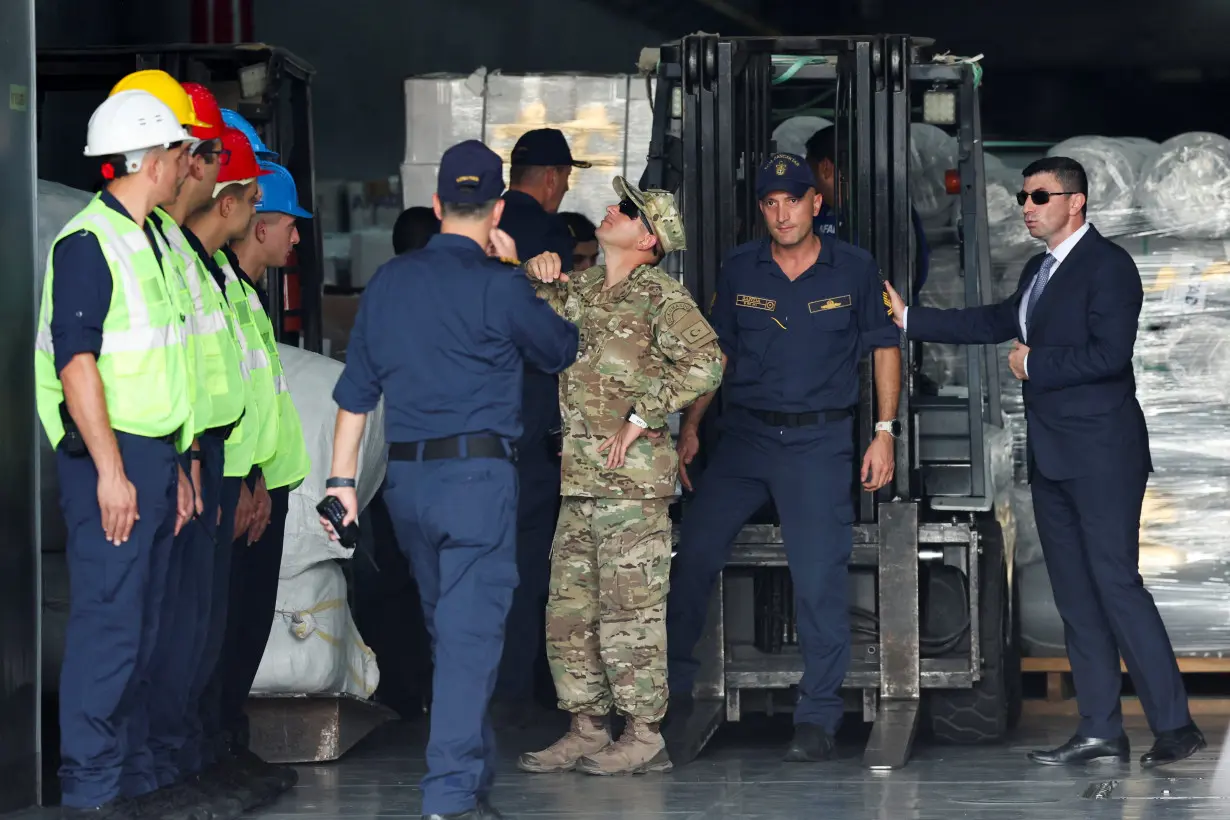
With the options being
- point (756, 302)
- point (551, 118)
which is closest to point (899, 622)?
point (756, 302)

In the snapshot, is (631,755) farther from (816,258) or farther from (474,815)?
(816,258)

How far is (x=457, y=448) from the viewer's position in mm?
5082

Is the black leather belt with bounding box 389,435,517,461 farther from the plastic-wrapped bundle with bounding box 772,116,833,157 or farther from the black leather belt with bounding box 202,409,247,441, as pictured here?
the plastic-wrapped bundle with bounding box 772,116,833,157

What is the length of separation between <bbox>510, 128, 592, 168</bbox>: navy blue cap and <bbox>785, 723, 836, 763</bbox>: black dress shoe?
7.41ft

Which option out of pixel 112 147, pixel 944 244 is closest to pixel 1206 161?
pixel 944 244

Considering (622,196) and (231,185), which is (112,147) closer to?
(231,185)

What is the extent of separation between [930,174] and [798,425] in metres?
1.62

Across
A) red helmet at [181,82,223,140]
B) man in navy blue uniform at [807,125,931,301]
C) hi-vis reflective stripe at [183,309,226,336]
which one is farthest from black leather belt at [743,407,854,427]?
red helmet at [181,82,223,140]

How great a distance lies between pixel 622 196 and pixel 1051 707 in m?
2.82

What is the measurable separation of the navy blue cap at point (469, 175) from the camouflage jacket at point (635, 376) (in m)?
0.87

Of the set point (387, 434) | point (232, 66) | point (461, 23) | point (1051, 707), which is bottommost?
point (1051, 707)

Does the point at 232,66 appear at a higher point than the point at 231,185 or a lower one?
higher

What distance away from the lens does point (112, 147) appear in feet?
16.5

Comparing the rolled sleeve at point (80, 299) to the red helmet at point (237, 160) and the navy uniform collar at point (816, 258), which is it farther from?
the navy uniform collar at point (816, 258)
